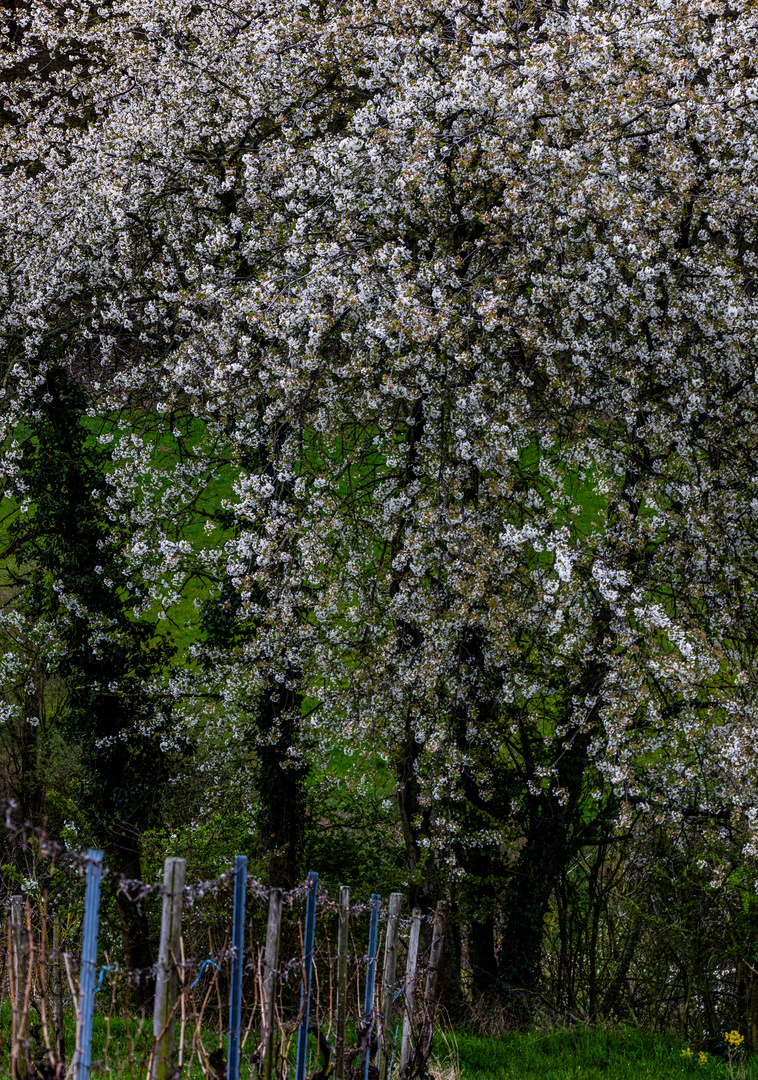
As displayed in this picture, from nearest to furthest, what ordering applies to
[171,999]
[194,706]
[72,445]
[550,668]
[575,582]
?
1. [171,999]
2. [575,582]
3. [550,668]
4. [194,706]
5. [72,445]

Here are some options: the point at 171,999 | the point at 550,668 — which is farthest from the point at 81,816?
the point at 171,999

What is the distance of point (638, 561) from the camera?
22.0ft

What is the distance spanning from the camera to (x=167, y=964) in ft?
8.12

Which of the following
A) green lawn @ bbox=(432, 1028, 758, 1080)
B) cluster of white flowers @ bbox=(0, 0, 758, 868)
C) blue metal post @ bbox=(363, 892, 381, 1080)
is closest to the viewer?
blue metal post @ bbox=(363, 892, 381, 1080)

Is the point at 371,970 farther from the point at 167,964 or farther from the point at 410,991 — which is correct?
the point at 167,964

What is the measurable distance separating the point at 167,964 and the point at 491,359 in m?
4.78

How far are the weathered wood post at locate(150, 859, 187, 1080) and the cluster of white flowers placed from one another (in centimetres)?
371

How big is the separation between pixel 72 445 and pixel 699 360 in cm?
710

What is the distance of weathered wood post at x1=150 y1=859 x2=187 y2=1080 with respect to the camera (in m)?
2.46

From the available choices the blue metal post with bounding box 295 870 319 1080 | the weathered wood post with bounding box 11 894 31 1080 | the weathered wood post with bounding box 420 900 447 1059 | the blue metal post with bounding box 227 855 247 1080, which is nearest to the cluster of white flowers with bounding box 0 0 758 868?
the weathered wood post with bounding box 420 900 447 1059

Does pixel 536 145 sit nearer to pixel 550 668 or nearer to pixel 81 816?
pixel 550 668

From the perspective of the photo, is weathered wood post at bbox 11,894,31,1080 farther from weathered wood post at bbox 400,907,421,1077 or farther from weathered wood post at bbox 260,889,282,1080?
weathered wood post at bbox 400,907,421,1077

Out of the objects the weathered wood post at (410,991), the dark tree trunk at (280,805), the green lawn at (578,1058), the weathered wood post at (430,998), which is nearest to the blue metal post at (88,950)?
the weathered wood post at (410,991)

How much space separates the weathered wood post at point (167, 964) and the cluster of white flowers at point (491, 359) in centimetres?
371
